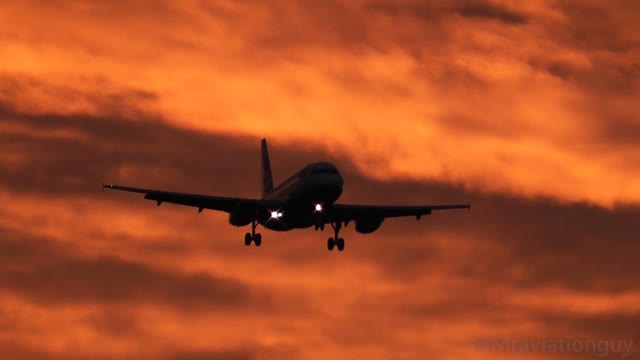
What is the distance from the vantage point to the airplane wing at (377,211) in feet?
359

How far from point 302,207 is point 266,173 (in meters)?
40.6

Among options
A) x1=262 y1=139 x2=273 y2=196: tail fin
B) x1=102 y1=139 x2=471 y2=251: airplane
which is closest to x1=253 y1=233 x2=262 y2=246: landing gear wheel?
x1=102 y1=139 x2=471 y2=251: airplane

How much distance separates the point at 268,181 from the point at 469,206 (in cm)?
3283

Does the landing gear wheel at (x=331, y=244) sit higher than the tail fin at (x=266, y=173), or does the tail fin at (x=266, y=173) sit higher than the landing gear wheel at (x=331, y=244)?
the tail fin at (x=266, y=173)

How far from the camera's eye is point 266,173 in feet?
460

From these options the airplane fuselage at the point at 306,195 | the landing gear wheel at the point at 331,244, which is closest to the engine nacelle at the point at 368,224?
the landing gear wheel at the point at 331,244

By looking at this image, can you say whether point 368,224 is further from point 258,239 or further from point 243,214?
point 243,214

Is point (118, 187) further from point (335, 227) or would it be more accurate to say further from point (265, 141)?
point (265, 141)

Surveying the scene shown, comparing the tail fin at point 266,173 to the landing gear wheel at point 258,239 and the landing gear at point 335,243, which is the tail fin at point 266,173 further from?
the landing gear at point 335,243

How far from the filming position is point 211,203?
108750 mm

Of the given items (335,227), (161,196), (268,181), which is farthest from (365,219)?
(268,181)

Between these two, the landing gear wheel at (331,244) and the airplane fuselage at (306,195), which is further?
the landing gear wheel at (331,244)

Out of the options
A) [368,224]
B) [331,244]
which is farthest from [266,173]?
[331,244]

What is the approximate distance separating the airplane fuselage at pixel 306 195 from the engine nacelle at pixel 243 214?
3.98ft
